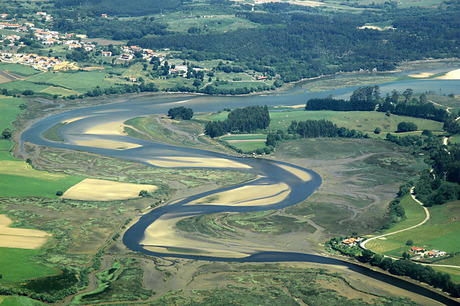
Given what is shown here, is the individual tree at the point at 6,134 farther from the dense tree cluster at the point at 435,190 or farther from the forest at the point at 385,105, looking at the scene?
the dense tree cluster at the point at 435,190

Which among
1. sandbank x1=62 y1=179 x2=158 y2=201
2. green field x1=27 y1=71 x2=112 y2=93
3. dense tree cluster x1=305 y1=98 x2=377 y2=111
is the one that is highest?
green field x1=27 y1=71 x2=112 y2=93

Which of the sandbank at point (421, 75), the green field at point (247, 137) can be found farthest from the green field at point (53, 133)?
the sandbank at point (421, 75)

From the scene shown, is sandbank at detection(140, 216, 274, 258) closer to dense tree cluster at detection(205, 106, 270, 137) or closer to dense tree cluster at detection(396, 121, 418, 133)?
dense tree cluster at detection(205, 106, 270, 137)

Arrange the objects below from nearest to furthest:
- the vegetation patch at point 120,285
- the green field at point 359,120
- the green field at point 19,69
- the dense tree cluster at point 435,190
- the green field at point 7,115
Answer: the vegetation patch at point 120,285 → the dense tree cluster at point 435,190 → the green field at point 7,115 → the green field at point 359,120 → the green field at point 19,69

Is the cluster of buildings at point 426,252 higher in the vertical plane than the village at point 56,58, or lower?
lower

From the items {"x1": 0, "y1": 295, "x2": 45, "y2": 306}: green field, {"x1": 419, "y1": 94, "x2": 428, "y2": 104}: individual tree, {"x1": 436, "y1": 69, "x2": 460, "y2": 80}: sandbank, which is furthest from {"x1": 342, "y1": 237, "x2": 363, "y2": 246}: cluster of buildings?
{"x1": 436, "y1": 69, "x2": 460, "y2": 80}: sandbank

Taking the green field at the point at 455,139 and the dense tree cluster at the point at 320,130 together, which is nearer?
the green field at the point at 455,139

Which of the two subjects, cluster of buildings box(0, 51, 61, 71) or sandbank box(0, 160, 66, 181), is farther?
cluster of buildings box(0, 51, 61, 71)

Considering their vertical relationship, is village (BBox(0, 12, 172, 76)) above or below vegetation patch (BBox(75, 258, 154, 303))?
above
